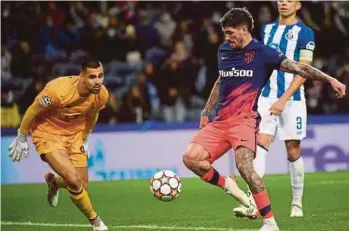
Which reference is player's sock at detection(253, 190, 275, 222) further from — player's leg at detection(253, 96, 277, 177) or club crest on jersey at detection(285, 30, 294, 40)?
club crest on jersey at detection(285, 30, 294, 40)

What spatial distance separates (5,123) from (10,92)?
99 cm

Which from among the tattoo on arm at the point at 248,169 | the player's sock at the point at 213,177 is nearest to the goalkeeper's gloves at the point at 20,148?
the player's sock at the point at 213,177

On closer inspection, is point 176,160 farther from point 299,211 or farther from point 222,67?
point 222,67

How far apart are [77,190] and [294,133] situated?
2690mm

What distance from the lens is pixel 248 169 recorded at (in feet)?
30.0

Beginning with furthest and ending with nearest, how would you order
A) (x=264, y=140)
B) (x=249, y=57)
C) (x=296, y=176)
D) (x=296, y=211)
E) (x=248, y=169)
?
(x=296, y=176)
(x=264, y=140)
(x=296, y=211)
(x=249, y=57)
(x=248, y=169)

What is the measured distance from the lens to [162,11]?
70.1 feet

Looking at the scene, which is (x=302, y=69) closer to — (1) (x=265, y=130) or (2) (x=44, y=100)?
(1) (x=265, y=130)

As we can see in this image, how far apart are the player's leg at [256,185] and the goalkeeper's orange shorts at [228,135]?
0.30 ft

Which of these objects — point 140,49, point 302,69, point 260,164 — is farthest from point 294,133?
point 140,49

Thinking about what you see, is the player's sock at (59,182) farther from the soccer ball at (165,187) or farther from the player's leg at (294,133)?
the player's leg at (294,133)

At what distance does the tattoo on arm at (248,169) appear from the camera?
9078 millimetres

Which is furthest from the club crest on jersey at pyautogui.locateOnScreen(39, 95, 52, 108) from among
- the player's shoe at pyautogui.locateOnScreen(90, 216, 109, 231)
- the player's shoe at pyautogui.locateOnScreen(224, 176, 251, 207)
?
the player's shoe at pyautogui.locateOnScreen(224, 176, 251, 207)

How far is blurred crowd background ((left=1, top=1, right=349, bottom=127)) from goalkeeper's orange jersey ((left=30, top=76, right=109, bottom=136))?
8199mm
